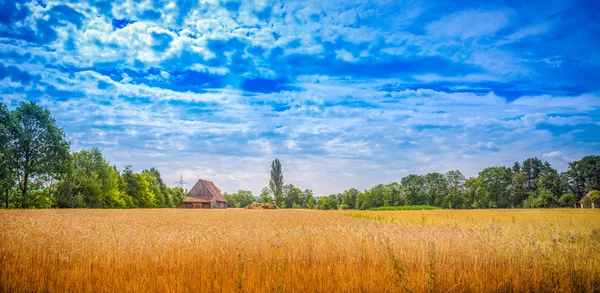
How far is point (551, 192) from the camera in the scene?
6419 centimetres

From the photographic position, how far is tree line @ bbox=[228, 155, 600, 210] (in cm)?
6203

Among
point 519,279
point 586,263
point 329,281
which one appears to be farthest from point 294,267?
point 586,263

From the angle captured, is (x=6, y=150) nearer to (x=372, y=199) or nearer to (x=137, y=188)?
(x=137, y=188)

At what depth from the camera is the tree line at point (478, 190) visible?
62.0 m

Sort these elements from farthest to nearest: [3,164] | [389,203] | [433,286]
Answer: [389,203] → [3,164] → [433,286]

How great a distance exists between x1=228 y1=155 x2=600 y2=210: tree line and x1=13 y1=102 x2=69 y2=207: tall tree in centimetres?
6229

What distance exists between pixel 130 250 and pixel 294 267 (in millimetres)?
3591

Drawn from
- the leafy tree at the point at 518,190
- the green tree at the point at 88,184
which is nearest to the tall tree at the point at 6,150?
the green tree at the point at 88,184

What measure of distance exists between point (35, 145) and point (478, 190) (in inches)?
3385

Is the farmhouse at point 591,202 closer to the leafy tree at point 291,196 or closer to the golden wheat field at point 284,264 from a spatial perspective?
the golden wheat field at point 284,264

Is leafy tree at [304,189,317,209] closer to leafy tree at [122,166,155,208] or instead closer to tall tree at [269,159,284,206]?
tall tree at [269,159,284,206]

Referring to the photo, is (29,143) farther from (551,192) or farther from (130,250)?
(551,192)

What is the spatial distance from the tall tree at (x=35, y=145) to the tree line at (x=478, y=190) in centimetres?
6229

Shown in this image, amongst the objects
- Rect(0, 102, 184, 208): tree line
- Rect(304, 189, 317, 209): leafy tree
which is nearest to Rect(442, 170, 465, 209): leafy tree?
Rect(304, 189, 317, 209): leafy tree
